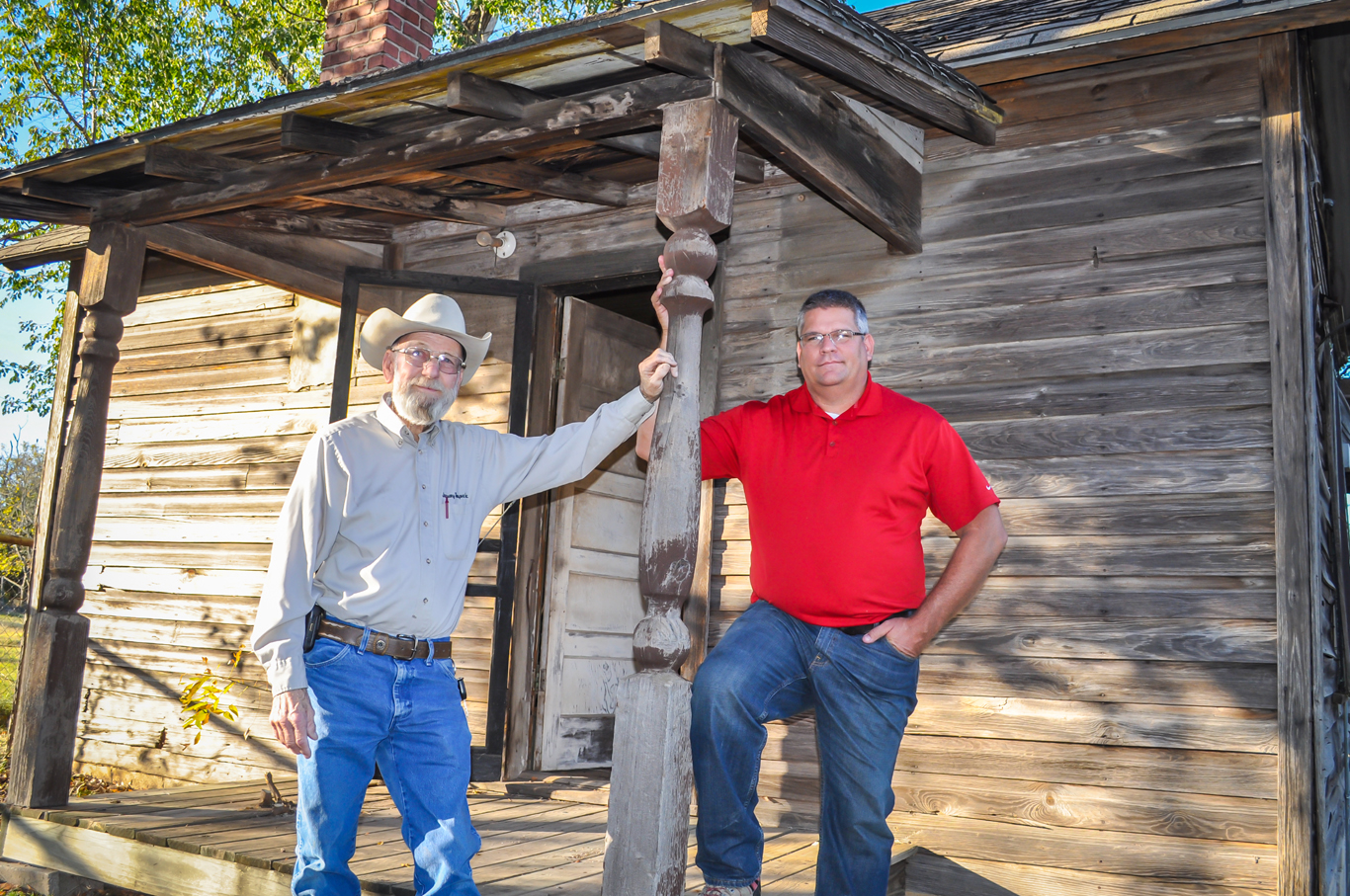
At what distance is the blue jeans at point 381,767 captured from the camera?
115 inches

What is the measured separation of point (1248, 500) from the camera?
4305 millimetres

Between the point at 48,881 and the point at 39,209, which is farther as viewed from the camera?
the point at 39,209

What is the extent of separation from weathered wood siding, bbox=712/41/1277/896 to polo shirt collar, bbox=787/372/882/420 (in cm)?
164

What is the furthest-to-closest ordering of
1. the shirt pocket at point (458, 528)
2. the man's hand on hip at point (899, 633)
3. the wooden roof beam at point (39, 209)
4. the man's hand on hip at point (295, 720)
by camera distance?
1. the wooden roof beam at point (39, 209)
2. the shirt pocket at point (458, 528)
3. the man's hand on hip at point (899, 633)
4. the man's hand on hip at point (295, 720)

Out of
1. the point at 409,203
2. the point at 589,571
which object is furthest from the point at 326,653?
the point at 589,571

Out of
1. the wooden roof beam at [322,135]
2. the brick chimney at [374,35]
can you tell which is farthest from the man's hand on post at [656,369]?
the brick chimney at [374,35]

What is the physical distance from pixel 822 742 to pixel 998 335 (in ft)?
8.04

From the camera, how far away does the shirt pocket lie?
3.29 meters

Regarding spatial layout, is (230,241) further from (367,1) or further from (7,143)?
(7,143)

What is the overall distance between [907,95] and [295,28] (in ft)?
53.7

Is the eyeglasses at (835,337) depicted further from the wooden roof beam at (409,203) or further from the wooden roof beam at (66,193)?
the wooden roof beam at (66,193)

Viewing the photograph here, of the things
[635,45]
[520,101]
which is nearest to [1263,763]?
[635,45]

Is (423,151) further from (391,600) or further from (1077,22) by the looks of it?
(1077,22)

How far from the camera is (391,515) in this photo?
3193 mm
